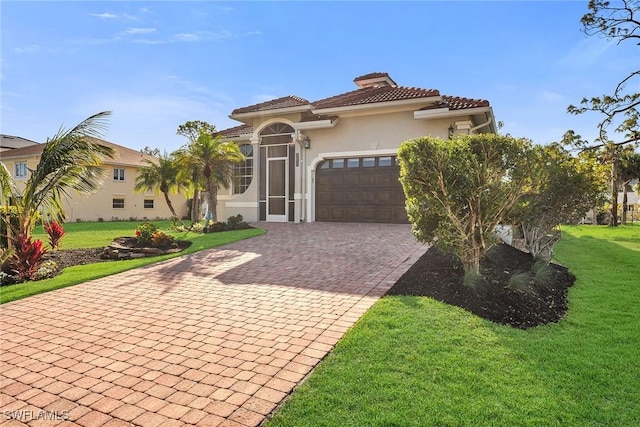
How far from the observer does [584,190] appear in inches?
317

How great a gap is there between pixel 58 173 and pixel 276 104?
1122 cm

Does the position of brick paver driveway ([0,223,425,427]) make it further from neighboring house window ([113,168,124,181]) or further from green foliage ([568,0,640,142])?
neighboring house window ([113,168,124,181])

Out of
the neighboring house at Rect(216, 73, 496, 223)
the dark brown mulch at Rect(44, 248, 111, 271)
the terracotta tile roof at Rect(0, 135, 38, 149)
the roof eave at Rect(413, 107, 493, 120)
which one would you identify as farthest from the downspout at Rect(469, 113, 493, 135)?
the terracotta tile roof at Rect(0, 135, 38, 149)

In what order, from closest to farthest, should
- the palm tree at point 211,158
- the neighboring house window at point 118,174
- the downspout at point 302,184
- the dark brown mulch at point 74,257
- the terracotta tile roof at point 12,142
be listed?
the dark brown mulch at point 74,257 → the palm tree at point 211,158 → the downspout at point 302,184 → the neighboring house window at point 118,174 → the terracotta tile roof at point 12,142

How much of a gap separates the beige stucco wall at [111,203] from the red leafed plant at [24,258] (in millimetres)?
21015

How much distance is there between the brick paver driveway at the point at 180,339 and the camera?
3074 mm

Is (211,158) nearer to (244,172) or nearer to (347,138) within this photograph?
(244,172)

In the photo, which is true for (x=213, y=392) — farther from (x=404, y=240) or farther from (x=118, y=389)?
(x=404, y=240)

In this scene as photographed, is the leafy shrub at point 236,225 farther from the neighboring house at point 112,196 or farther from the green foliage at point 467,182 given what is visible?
the neighboring house at point 112,196

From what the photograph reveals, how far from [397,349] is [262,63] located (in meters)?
12.2

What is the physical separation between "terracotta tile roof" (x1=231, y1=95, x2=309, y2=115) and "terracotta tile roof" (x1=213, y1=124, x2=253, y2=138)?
1524 millimetres

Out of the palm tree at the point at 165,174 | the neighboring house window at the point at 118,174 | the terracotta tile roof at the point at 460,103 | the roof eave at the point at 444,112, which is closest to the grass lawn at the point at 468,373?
the roof eave at the point at 444,112

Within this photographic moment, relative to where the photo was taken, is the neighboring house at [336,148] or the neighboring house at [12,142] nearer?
the neighboring house at [336,148]

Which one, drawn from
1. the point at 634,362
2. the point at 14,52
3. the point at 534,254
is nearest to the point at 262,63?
the point at 14,52
